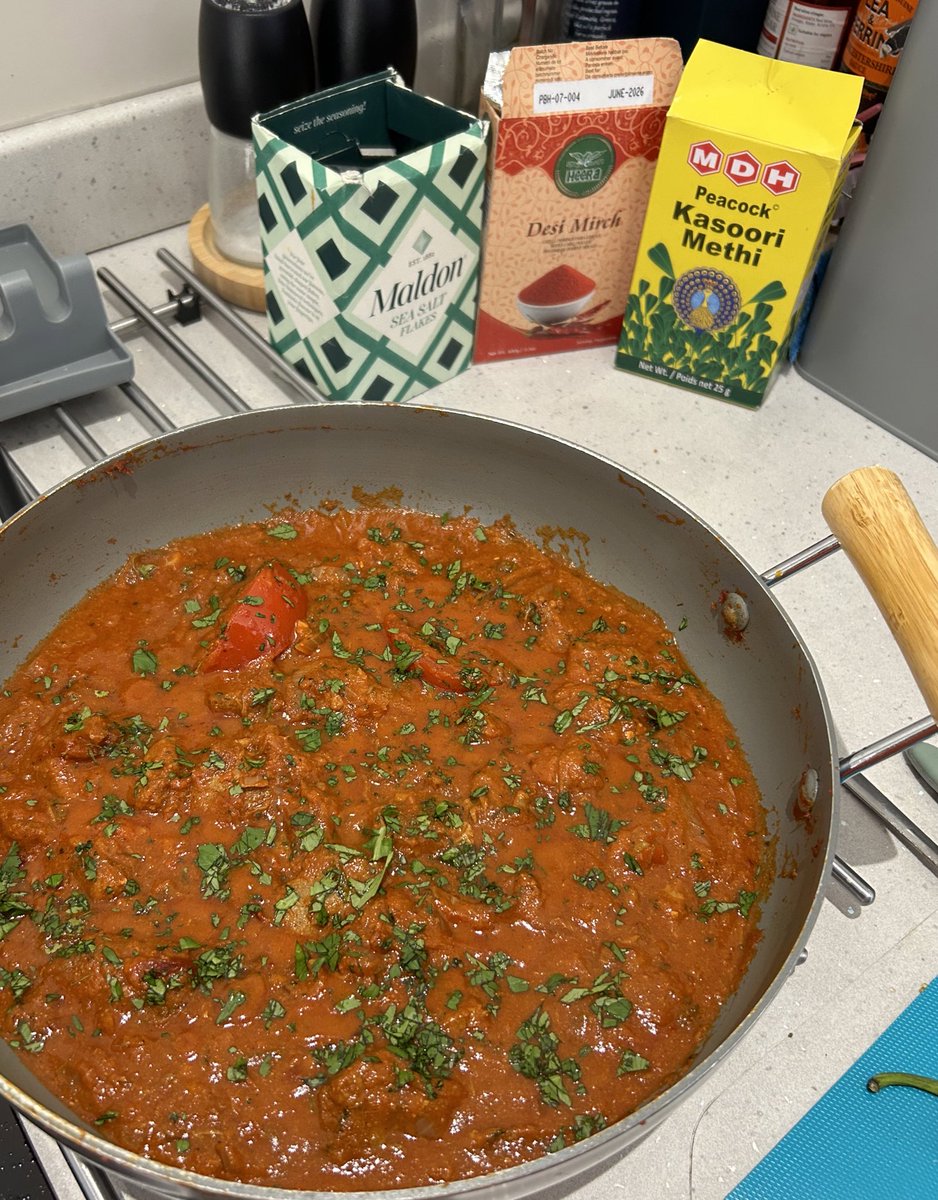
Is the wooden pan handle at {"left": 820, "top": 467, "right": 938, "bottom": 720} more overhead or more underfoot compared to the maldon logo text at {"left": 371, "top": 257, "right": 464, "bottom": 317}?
more overhead

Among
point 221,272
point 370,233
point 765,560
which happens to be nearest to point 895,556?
point 765,560

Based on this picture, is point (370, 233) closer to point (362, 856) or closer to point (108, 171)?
point (108, 171)

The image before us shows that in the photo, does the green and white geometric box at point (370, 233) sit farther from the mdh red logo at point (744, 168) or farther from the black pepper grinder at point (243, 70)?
the mdh red logo at point (744, 168)

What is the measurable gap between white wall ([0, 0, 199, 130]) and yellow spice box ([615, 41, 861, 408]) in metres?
0.85

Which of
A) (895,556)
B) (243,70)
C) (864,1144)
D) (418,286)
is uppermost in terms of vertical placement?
(243,70)

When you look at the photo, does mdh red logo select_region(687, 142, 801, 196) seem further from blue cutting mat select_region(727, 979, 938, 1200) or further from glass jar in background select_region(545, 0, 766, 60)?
blue cutting mat select_region(727, 979, 938, 1200)

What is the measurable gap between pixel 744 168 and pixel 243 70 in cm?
73

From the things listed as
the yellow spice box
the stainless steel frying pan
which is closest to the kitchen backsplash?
the stainless steel frying pan

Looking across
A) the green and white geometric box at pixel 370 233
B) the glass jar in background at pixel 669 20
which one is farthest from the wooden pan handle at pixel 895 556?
the glass jar in background at pixel 669 20

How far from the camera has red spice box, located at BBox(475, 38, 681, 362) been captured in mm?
1451

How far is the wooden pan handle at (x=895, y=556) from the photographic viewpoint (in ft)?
3.17

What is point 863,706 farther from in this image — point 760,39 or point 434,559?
point 760,39

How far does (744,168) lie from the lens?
1.46 m

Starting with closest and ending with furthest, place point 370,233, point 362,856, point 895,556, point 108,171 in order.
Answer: point 895,556 → point 362,856 → point 370,233 → point 108,171
